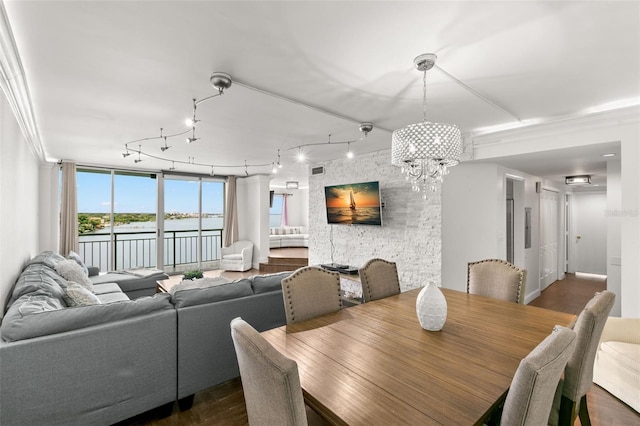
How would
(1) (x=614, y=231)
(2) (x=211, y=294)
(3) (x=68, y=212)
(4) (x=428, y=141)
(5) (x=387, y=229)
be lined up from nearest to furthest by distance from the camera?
1. (4) (x=428, y=141)
2. (2) (x=211, y=294)
3. (1) (x=614, y=231)
4. (5) (x=387, y=229)
5. (3) (x=68, y=212)

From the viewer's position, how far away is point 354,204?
5.25m

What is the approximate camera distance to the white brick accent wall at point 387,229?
4469 millimetres

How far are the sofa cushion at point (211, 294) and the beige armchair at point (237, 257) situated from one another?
528cm

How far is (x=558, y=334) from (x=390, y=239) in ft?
12.9

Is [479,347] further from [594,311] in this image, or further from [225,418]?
[225,418]

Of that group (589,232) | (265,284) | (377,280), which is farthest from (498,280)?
(589,232)

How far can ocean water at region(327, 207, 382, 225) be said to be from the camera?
496 centimetres

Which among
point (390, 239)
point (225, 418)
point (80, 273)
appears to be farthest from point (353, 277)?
point (80, 273)

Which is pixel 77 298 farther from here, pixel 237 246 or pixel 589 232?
pixel 589 232

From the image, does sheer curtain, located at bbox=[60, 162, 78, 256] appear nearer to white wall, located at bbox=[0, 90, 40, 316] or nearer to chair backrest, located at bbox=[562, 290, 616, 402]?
white wall, located at bbox=[0, 90, 40, 316]

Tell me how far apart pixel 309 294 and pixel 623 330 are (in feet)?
9.77

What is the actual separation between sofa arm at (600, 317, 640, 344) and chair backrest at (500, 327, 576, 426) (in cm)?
244

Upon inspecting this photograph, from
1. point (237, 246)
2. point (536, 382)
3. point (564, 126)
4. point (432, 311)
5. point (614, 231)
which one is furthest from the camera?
point (237, 246)

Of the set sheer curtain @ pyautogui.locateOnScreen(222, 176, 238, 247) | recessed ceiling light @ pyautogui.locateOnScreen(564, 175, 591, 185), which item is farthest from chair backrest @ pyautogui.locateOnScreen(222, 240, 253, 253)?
recessed ceiling light @ pyautogui.locateOnScreen(564, 175, 591, 185)
